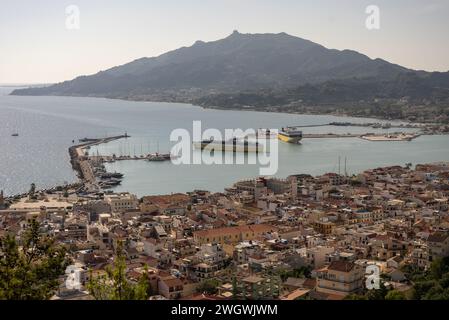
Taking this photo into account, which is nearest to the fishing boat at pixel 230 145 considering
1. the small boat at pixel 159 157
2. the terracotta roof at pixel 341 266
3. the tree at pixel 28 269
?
the small boat at pixel 159 157

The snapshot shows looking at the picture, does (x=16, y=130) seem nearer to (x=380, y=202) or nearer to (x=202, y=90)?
(x=380, y=202)

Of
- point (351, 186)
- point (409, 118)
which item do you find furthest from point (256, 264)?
point (409, 118)

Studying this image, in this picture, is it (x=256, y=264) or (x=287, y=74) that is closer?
(x=256, y=264)

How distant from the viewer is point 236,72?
200 feet

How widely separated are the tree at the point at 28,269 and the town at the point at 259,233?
359 mm

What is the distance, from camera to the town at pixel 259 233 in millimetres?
4719

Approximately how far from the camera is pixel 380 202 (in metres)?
8.70

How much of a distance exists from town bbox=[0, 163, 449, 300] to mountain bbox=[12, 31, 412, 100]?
A: 41.1m

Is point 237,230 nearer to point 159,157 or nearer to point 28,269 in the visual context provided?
point 28,269

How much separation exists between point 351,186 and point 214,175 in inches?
140

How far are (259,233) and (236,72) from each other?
55.0 metres

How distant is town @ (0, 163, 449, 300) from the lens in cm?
472

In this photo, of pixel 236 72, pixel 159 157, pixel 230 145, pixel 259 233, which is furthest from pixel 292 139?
pixel 236 72
